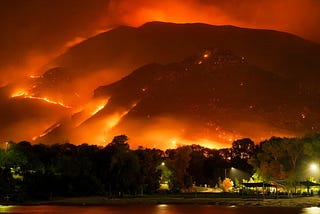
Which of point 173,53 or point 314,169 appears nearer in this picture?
point 314,169

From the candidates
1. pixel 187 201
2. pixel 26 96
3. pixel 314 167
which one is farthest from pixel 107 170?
pixel 26 96

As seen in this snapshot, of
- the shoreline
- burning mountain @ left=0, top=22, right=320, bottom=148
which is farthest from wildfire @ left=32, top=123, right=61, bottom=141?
the shoreline

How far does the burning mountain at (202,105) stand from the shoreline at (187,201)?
67325mm

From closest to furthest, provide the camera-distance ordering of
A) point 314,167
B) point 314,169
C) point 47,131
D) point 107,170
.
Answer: point 314,167 → point 314,169 → point 107,170 → point 47,131

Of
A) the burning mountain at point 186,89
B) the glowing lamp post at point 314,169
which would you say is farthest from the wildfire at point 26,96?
the glowing lamp post at point 314,169

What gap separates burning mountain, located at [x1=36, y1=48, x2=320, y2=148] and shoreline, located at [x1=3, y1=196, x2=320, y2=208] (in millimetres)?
67325

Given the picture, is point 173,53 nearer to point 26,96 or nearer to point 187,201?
point 26,96

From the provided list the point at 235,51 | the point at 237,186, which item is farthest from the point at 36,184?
the point at 235,51

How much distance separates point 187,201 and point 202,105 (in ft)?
286

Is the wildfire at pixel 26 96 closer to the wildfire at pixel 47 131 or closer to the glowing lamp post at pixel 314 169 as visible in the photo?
the wildfire at pixel 47 131

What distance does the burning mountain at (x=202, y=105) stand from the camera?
137 meters

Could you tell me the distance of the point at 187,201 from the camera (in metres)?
60.6

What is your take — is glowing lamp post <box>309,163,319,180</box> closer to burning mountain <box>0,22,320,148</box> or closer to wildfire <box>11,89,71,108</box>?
burning mountain <box>0,22,320,148</box>

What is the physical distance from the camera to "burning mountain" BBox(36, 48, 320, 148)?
137m
